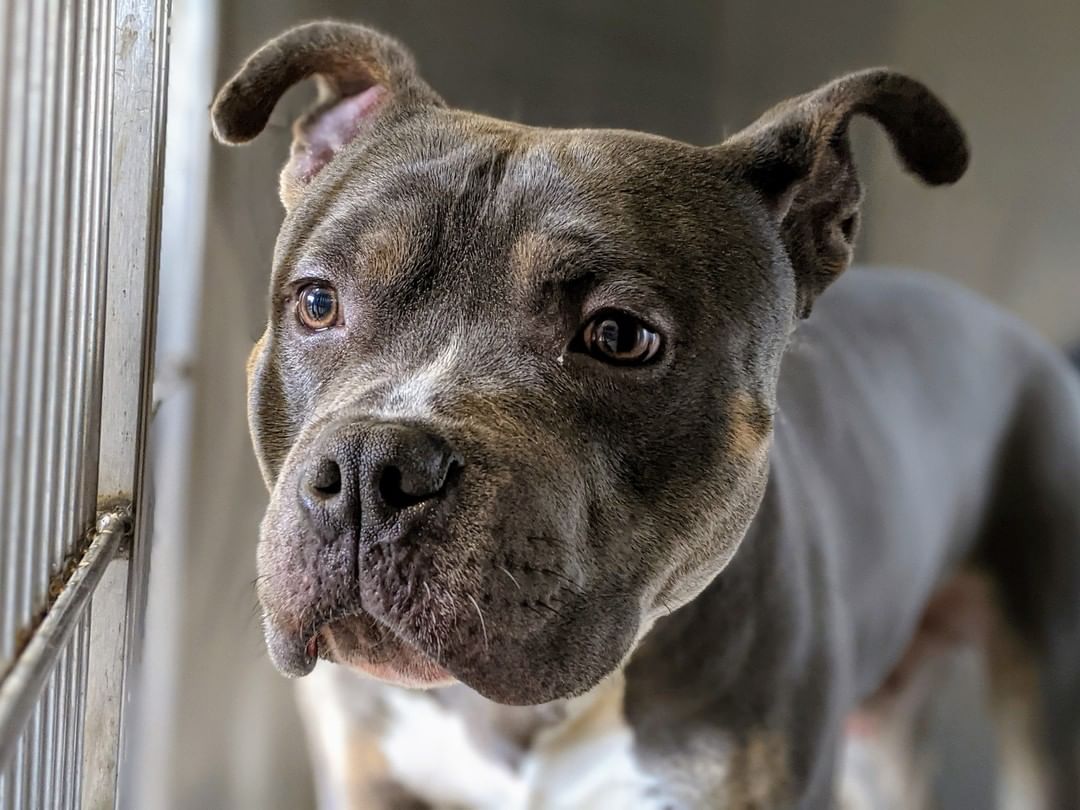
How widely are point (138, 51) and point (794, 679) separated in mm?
1143

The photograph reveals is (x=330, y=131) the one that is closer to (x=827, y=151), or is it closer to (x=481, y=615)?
(x=827, y=151)

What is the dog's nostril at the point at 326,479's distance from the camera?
0.95 metres

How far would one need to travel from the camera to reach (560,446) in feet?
3.57

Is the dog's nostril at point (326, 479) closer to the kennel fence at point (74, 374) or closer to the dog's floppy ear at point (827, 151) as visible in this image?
the kennel fence at point (74, 374)

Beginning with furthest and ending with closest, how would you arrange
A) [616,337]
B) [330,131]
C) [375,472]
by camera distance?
[330,131]
[616,337]
[375,472]

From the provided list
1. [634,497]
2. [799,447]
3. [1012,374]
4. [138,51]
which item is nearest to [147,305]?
[138,51]

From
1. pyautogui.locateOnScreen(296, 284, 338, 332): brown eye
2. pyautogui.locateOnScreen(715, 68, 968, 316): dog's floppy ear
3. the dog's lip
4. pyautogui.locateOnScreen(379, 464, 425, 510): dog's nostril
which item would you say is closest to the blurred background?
pyautogui.locateOnScreen(715, 68, 968, 316): dog's floppy ear

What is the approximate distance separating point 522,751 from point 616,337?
2.34 feet

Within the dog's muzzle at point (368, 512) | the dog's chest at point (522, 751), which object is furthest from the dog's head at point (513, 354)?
the dog's chest at point (522, 751)

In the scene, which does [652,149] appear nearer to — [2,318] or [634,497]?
[634,497]

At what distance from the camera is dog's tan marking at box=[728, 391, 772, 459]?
1.25 meters

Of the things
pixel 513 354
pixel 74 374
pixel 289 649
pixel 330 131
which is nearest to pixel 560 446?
pixel 513 354

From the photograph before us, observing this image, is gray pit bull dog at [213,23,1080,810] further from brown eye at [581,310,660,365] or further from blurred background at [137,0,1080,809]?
blurred background at [137,0,1080,809]

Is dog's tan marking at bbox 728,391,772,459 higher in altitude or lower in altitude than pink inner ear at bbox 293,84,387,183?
lower
